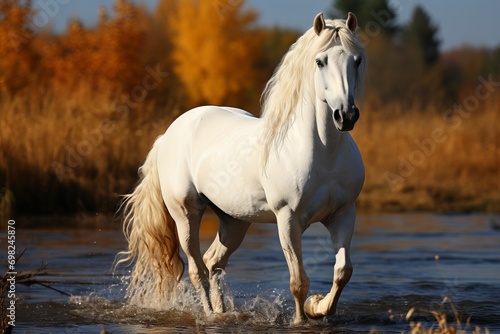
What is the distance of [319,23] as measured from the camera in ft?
18.4

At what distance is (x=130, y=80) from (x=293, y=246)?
26.8 metres

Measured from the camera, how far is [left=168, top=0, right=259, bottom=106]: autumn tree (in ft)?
131

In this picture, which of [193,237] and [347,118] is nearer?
[347,118]

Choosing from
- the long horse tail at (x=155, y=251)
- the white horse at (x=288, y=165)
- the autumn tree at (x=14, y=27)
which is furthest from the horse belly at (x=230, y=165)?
the autumn tree at (x=14, y=27)

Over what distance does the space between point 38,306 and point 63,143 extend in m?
6.07

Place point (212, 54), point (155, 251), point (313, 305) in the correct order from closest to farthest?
point (313, 305) < point (155, 251) < point (212, 54)

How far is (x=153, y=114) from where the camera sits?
15.1m

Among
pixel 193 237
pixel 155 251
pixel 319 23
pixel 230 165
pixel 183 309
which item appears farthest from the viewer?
pixel 155 251

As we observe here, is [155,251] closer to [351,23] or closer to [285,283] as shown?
[285,283]

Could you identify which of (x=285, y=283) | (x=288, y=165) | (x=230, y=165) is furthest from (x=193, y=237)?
(x=285, y=283)

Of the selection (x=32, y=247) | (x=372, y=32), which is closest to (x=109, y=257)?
(x=32, y=247)

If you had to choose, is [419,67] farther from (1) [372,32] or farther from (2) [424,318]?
(2) [424,318]

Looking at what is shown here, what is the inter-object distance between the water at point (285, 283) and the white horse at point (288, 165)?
16.2 inches

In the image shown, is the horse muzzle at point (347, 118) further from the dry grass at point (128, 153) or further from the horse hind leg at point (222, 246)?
the dry grass at point (128, 153)
